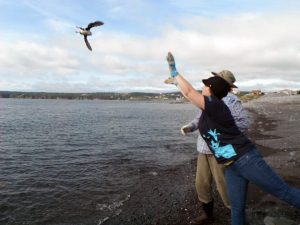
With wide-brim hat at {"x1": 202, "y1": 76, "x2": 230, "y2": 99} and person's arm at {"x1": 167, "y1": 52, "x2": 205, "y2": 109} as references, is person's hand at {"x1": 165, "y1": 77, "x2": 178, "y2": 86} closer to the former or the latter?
person's arm at {"x1": 167, "y1": 52, "x2": 205, "y2": 109}

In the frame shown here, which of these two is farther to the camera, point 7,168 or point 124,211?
point 7,168

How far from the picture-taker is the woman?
16.8 feet

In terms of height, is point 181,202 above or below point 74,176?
above

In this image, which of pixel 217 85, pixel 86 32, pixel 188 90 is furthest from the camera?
pixel 86 32

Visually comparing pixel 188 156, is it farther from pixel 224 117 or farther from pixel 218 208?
pixel 224 117

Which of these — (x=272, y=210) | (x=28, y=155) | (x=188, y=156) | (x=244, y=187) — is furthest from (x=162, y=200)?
(x=28, y=155)

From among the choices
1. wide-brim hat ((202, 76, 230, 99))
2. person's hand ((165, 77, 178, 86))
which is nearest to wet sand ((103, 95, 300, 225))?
wide-brim hat ((202, 76, 230, 99))

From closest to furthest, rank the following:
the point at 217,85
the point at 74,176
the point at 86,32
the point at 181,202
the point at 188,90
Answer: the point at 188,90 < the point at 217,85 < the point at 181,202 < the point at 86,32 < the point at 74,176

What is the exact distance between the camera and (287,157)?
1359 cm

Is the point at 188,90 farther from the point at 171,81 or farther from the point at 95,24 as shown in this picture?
the point at 95,24

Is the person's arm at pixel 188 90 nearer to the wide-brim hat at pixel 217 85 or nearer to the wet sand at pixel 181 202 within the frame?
the wide-brim hat at pixel 217 85

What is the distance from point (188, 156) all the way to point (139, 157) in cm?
262

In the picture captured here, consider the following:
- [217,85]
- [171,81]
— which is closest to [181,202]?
[217,85]

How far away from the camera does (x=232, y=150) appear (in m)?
5.23
